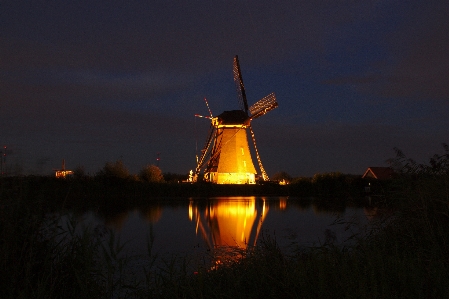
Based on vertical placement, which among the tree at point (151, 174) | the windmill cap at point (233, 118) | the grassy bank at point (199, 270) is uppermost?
the windmill cap at point (233, 118)

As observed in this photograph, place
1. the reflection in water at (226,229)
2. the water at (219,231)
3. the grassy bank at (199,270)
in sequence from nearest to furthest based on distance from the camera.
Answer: the grassy bank at (199,270)
the water at (219,231)
the reflection in water at (226,229)

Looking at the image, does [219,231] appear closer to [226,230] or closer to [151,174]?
[226,230]

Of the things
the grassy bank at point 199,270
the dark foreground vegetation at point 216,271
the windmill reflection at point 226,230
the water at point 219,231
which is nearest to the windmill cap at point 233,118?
the windmill reflection at point 226,230

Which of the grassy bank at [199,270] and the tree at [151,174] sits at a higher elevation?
the tree at [151,174]

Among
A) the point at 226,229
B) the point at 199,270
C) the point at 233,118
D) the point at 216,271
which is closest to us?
the point at 199,270

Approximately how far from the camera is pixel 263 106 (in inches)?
1561

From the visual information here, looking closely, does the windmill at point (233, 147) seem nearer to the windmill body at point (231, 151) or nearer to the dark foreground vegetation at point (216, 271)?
the windmill body at point (231, 151)

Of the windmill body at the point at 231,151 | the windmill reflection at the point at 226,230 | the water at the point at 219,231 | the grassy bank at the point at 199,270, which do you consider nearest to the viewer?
the grassy bank at the point at 199,270

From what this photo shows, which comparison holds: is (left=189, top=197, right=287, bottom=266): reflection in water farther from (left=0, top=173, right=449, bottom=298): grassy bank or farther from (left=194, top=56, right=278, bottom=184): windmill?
(left=194, top=56, right=278, bottom=184): windmill

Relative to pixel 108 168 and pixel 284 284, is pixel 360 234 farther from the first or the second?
pixel 108 168

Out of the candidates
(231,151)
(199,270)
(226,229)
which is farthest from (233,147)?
(199,270)

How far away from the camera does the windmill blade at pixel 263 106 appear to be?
128 ft

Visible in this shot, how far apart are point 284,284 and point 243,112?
3570 centimetres

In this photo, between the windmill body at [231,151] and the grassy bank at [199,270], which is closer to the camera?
the grassy bank at [199,270]
